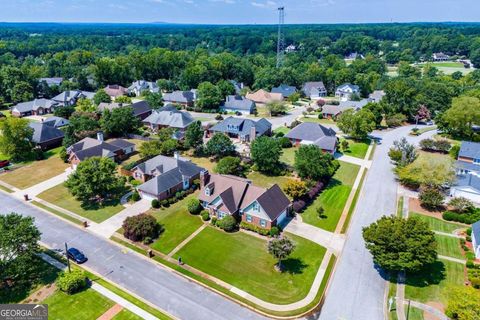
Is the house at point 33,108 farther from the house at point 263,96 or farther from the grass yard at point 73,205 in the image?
the house at point 263,96

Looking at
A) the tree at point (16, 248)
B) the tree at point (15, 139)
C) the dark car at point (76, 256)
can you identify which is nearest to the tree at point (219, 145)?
the dark car at point (76, 256)

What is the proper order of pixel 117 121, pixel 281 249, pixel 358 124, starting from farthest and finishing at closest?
1. pixel 117 121
2. pixel 358 124
3. pixel 281 249

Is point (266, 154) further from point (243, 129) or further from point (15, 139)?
point (15, 139)

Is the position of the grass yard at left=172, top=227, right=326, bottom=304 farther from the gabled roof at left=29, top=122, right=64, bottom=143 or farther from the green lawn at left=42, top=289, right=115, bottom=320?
the gabled roof at left=29, top=122, right=64, bottom=143

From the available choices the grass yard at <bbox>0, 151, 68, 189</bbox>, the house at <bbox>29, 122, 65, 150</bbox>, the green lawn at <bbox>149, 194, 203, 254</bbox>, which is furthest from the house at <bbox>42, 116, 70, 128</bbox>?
the green lawn at <bbox>149, 194, 203, 254</bbox>

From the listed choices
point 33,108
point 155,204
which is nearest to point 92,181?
point 155,204

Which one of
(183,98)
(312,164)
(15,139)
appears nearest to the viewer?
(312,164)

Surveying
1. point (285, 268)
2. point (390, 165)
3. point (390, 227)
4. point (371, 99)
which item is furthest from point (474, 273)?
point (371, 99)
